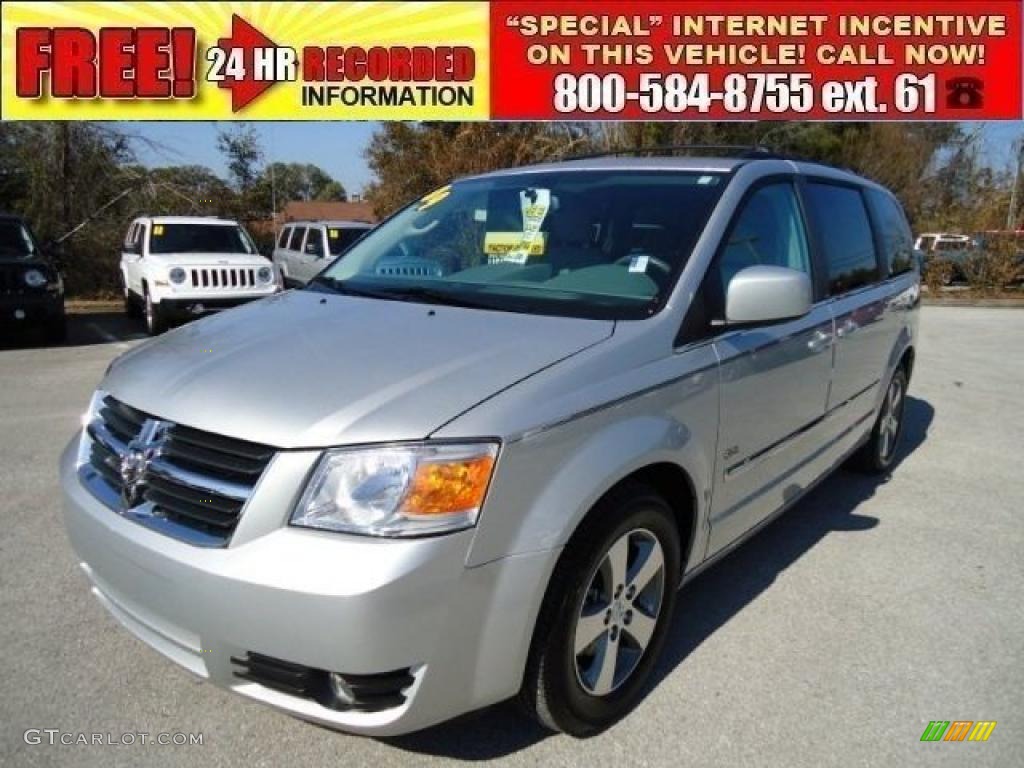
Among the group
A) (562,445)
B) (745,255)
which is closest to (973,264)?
(745,255)

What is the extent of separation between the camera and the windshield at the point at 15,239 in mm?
10783

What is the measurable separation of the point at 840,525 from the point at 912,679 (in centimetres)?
156

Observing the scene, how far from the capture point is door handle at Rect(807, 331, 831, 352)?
11.5 feet

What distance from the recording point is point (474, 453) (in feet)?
6.60

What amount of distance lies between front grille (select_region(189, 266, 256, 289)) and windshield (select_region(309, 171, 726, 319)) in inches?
344

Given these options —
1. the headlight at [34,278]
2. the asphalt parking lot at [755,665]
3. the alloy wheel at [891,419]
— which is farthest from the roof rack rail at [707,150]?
the headlight at [34,278]

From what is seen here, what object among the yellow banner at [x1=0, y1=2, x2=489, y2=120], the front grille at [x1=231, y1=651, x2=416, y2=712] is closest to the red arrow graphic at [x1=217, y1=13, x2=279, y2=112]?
the yellow banner at [x1=0, y1=2, x2=489, y2=120]

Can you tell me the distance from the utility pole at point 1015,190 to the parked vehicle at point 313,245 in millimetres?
16871

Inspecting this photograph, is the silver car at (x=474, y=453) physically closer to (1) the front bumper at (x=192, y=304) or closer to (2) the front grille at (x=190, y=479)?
(2) the front grille at (x=190, y=479)

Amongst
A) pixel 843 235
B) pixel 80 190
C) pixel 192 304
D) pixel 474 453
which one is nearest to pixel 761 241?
pixel 843 235

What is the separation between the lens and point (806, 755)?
241cm

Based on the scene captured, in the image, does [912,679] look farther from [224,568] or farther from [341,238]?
[341,238]

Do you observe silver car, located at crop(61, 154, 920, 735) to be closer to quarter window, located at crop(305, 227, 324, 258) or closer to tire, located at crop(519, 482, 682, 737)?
tire, located at crop(519, 482, 682, 737)

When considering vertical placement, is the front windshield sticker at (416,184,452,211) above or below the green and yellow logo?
above
